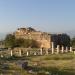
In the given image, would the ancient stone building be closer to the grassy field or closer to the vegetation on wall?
the vegetation on wall

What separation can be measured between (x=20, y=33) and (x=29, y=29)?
3.42m

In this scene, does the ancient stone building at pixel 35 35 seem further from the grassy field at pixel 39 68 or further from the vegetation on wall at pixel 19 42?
the grassy field at pixel 39 68

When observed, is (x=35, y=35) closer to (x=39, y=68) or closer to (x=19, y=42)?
(x=19, y=42)

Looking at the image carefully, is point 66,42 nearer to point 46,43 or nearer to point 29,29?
point 46,43

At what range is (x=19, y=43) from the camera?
76062 mm

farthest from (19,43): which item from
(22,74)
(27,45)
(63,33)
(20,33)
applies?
(22,74)

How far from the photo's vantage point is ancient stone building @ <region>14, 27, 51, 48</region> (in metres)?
75.7

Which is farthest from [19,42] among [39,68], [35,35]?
[39,68]

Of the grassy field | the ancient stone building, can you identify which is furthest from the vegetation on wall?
the grassy field

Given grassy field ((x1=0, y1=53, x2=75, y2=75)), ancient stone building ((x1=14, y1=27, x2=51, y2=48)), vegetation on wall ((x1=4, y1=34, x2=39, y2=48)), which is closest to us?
grassy field ((x1=0, y1=53, x2=75, y2=75))

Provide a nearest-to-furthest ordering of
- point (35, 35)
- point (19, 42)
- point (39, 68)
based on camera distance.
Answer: point (39, 68), point (19, 42), point (35, 35)

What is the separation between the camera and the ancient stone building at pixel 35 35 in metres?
75.7

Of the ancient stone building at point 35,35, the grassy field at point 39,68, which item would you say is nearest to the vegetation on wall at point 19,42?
the ancient stone building at point 35,35

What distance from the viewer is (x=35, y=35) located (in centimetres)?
8056
